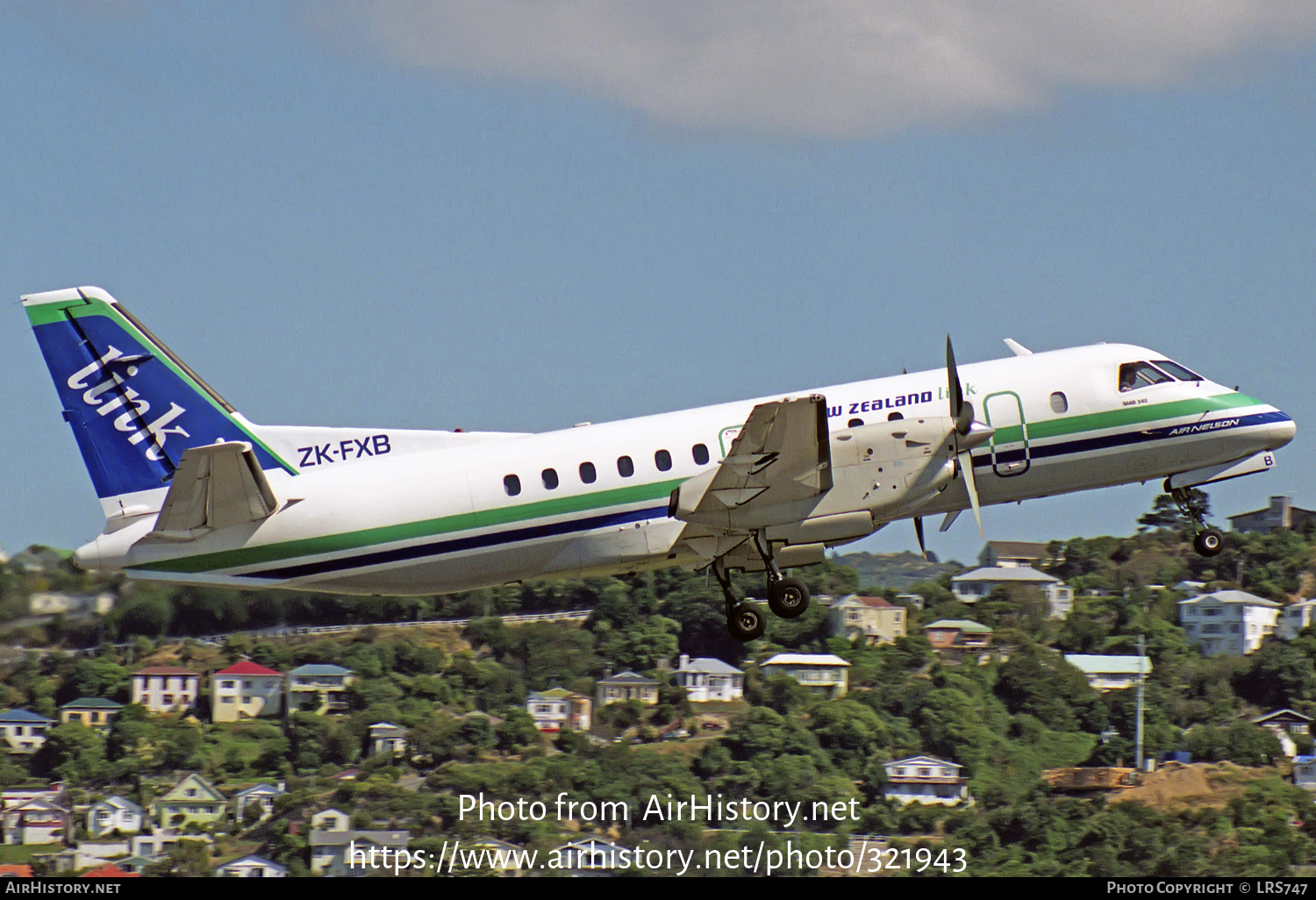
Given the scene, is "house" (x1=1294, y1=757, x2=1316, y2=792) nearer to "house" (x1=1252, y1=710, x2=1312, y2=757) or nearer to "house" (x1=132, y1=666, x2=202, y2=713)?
"house" (x1=1252, y1=710, x2=1312, y2=757)

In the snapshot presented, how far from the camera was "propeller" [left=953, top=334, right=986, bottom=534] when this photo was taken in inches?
865

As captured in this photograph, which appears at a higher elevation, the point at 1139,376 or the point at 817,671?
the point at 1139,376

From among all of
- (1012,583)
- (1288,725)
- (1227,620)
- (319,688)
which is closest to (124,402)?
(319,688)

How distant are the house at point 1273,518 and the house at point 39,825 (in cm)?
7707

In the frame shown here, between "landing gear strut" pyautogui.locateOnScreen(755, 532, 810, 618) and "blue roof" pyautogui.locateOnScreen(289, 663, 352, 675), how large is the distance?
1946 inches

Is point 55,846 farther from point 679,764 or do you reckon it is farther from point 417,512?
point 417,512

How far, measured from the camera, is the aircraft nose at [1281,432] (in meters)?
25.0

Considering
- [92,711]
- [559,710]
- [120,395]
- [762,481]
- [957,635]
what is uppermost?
[120,395]

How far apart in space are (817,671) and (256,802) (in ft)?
99.8

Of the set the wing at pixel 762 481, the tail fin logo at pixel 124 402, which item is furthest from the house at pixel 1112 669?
the tail fin logo at pixel 124 402

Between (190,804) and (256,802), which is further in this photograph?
(190,804)

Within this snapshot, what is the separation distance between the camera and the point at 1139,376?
79.6 feet

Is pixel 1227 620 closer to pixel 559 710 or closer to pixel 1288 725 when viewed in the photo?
pixel 1288 725

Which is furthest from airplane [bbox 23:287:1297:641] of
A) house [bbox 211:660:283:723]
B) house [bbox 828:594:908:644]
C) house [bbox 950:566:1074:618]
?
house [bbox 950:566:1074:618]
